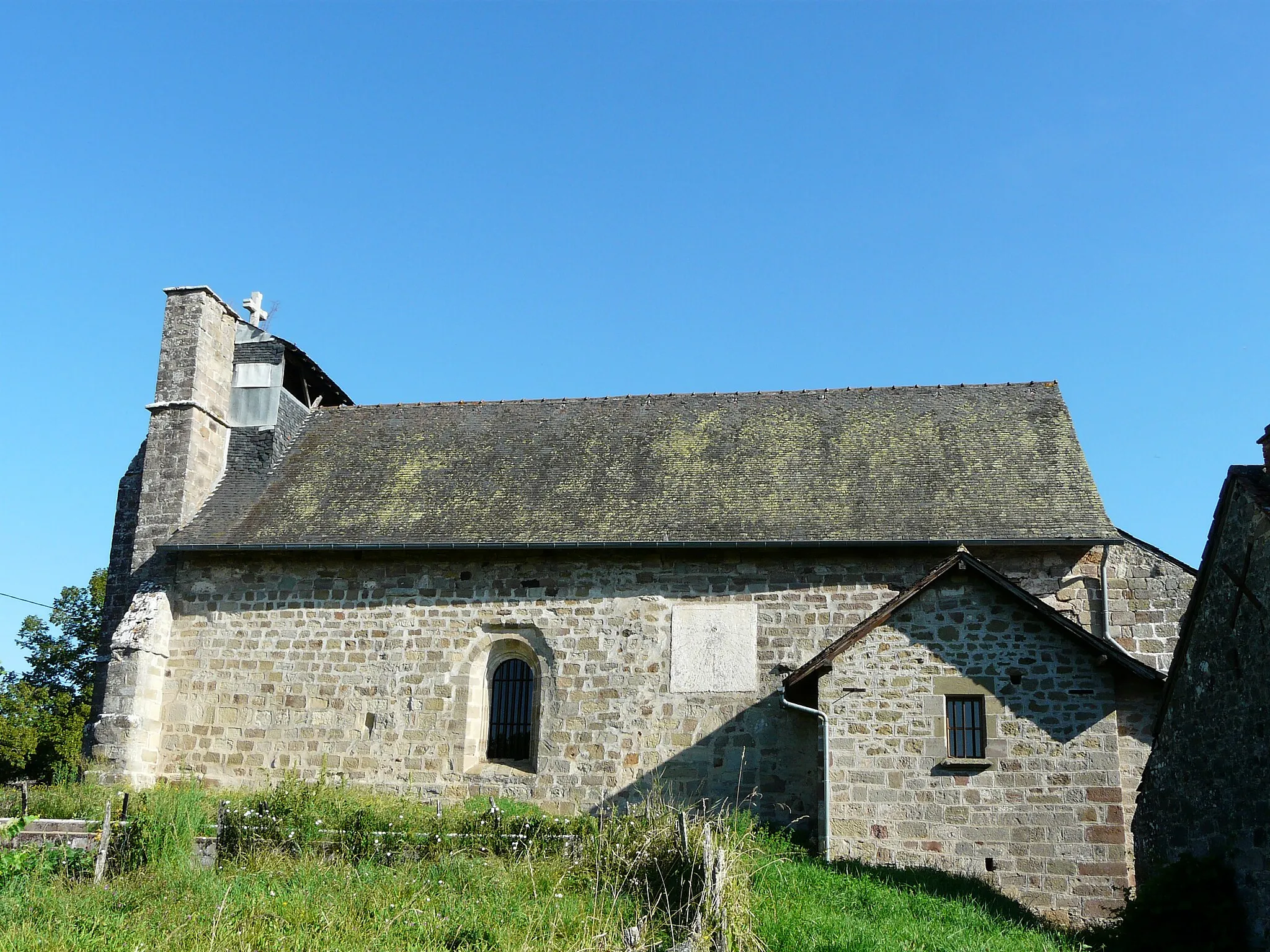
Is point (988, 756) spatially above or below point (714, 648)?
below

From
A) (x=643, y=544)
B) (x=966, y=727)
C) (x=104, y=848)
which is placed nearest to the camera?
(x=104, y=848)

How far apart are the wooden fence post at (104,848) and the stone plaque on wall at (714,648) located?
23.8ft

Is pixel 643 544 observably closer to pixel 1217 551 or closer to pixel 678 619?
pixel 678 619

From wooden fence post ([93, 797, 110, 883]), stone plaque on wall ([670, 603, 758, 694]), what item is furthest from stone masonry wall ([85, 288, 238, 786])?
stone plaque on wall ([670, 603, 758, 694])

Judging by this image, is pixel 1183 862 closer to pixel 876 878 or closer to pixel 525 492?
pixel 876 878

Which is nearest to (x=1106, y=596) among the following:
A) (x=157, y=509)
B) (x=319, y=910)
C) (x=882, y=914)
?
(x=882, y=914)

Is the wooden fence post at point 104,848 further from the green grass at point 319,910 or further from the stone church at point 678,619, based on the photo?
the stone church at point 678,619

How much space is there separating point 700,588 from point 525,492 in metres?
3.25

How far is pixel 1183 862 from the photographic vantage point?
9.40 m

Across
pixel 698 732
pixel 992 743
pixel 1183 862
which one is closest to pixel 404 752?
pixel 698 732

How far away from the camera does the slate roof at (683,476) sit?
Result: 1595cm

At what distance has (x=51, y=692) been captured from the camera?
101 ft

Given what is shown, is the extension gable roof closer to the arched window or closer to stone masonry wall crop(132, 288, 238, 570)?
the arched window

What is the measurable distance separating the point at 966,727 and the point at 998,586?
165 centimetres
